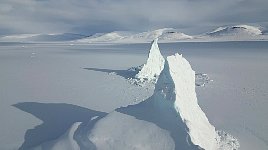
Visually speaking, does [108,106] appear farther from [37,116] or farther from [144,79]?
[144,79]

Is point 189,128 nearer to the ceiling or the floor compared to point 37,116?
nearer to the ceiling

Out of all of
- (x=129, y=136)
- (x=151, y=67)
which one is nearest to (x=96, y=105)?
(x=129, y=136)

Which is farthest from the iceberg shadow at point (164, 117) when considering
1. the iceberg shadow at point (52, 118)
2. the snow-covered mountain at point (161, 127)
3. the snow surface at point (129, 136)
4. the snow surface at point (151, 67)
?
the snow surface at point (151, 67)

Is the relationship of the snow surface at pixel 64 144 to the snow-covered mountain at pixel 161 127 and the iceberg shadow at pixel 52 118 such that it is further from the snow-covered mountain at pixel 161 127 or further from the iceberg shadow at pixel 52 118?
the iceberg shadow at pixel 52 118

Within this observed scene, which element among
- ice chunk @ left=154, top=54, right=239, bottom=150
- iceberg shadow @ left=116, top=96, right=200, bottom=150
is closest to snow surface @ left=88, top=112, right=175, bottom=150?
iceberg shadow @ left=116, top=96, right=200, bottom=150

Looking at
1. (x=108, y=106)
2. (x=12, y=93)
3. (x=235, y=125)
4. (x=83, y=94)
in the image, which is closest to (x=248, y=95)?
(x=235, y=125)

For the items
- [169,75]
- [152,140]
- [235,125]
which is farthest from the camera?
[235,125]

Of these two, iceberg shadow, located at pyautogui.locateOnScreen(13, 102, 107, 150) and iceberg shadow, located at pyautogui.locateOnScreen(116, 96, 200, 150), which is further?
Answer: iceberg shadow, located at pyautogui.locateOnScreen(13, 102, 107, 150)

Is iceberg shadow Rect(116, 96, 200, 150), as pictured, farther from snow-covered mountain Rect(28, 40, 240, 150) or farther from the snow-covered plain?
the snow-covered plain
